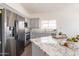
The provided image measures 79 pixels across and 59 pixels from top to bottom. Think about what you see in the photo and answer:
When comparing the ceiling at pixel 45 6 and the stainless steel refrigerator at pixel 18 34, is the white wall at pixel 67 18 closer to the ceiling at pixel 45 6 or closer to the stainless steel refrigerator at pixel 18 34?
the ceiling at pixel 45 6

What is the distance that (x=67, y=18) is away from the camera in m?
6.36

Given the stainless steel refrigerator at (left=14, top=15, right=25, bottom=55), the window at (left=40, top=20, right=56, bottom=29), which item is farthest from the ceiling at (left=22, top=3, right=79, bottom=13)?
the window at (left=40, top=20, right=56, bottom=29)

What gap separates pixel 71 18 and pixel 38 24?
6.59ft

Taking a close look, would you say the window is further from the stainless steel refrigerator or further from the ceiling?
the stainless steel refrigerator

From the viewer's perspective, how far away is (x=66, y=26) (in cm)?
645

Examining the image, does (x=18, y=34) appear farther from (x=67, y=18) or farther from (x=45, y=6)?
(x=67, y=18)

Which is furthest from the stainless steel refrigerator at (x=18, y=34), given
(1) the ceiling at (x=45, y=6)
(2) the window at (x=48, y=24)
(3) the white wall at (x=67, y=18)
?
(2) the window at (x=48, y=24)

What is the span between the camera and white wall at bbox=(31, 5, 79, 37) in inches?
233

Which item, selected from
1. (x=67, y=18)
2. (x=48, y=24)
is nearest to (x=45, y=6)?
(x=67, y=18)

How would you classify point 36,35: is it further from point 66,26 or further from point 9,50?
point 9,50

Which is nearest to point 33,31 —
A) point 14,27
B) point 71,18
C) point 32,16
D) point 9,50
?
point 32,16

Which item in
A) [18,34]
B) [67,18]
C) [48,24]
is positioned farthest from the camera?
[48,24]

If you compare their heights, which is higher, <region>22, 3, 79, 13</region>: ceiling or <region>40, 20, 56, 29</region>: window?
<region>22, 3, 79, 13</region>: ceiling

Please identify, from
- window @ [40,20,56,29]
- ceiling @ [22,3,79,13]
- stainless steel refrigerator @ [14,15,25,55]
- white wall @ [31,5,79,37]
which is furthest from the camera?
window @ [40,20,56,29]
